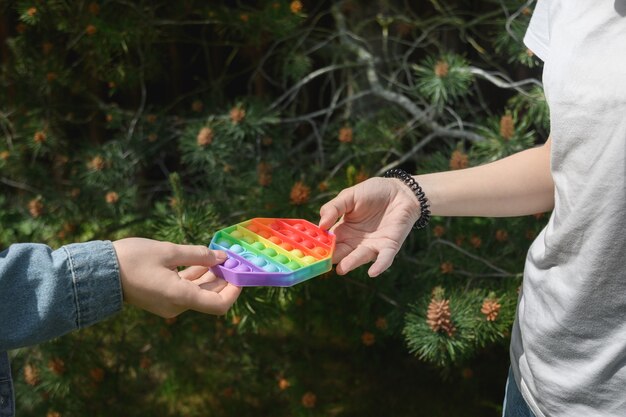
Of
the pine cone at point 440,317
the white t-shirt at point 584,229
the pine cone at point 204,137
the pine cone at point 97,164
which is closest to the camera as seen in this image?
the white t-shirt at point 584,229

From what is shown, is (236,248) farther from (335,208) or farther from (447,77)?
(447,77)

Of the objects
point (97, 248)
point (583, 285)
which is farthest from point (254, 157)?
point (583, 285)

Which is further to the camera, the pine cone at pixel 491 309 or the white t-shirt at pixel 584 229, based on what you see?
the pine cone at pixel 491 309

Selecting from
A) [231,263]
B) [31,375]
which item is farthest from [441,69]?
[31,375]

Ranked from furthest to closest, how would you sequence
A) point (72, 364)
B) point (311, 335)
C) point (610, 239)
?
point (311, 335) < point (72, 364) < point (610, 239)

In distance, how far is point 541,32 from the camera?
96cm

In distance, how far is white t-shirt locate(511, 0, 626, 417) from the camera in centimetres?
75

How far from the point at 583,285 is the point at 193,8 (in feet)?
4.45

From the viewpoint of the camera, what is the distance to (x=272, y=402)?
194 cm

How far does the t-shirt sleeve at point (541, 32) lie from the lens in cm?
95

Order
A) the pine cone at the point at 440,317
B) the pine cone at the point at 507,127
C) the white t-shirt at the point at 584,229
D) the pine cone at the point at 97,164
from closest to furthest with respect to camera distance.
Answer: the white t-shirt at the point at 584,229
the pine cone at the point at 440,317
the pine cone at the point at 507,127
the pine cone at the point at 97,164

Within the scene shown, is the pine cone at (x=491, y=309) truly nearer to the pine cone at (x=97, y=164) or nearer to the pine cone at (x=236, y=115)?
the pine cone at (x=236, y=115)

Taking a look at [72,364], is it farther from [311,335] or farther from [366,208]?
[366,208]

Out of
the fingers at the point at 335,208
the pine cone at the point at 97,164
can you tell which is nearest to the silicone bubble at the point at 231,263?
the fingers at the point at 335,208
